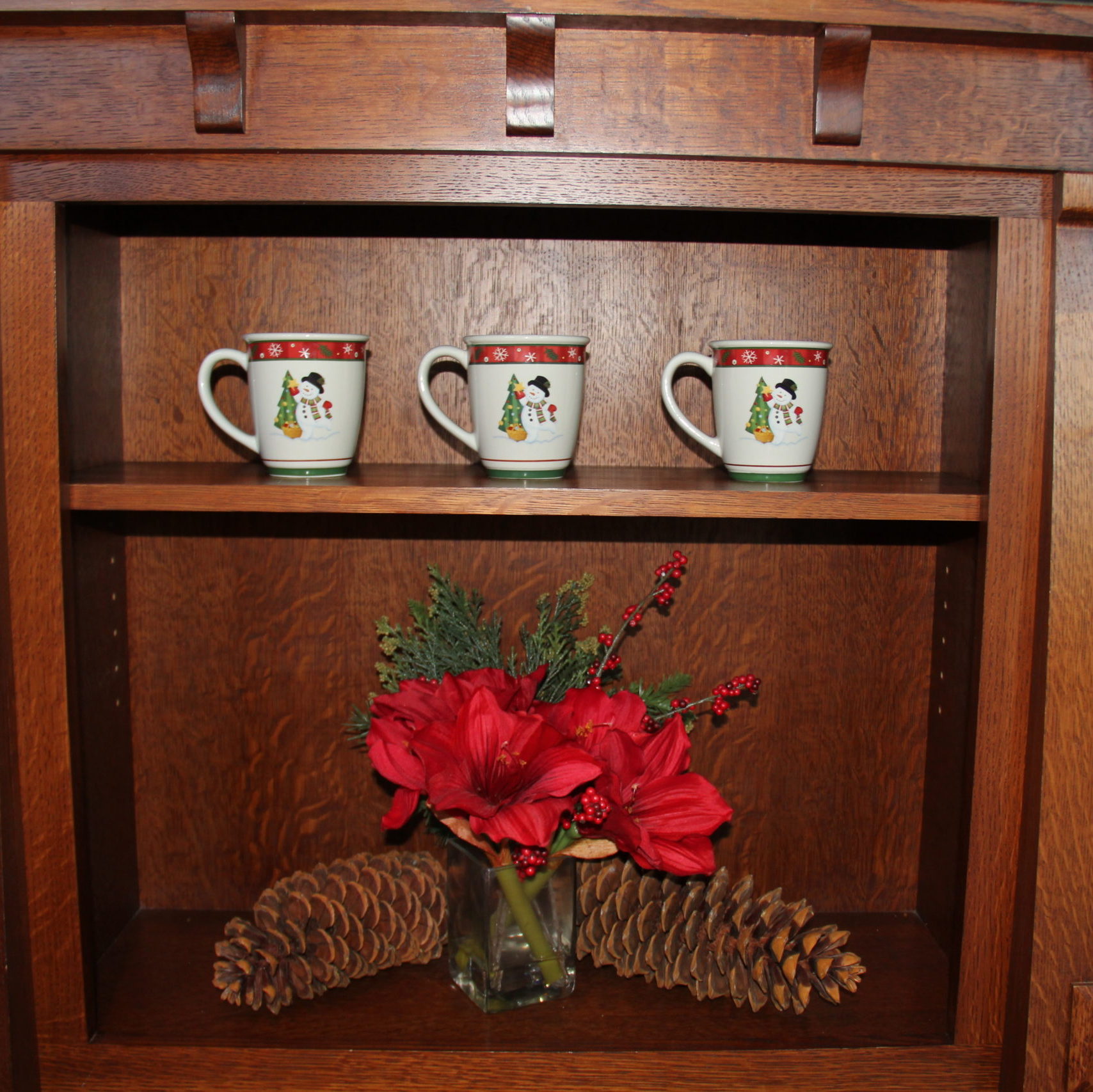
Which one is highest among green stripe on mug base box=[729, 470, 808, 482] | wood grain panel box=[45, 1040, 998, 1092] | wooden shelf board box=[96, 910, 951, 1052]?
green stripe on mug base box=[729, 470, 808, 482]

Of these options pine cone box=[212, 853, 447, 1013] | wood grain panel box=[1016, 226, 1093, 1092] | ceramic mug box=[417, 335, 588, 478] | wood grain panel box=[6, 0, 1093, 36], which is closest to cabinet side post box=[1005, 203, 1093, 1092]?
wood grain panel box=[1016, 226, 1093, 1092]

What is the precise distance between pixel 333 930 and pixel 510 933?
156 millimetres

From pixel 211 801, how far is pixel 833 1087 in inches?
24.7

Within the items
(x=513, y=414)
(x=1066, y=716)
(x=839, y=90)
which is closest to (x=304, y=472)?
(x=513, y=414)

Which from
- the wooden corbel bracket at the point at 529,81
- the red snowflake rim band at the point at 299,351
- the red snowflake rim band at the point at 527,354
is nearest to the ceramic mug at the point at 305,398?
the red snowflake rim band at the point at 299,351

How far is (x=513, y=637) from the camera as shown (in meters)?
1.06

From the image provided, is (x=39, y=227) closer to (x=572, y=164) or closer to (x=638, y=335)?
(x=572, y=164)

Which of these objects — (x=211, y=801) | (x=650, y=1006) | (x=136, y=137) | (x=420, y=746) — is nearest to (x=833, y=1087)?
(x=650, y=1006)

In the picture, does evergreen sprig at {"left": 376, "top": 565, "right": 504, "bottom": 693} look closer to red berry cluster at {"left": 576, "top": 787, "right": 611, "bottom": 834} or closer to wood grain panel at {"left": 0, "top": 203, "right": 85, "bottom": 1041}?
red berry cluster at {"left": 576, "top": 787, "right": 611, "bottom": 834}

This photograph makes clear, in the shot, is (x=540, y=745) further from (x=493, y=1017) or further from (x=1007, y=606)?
(x=1007, y=606)

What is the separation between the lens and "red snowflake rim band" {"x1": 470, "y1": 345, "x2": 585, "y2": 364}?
0.84 m

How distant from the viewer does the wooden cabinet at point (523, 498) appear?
75 cm

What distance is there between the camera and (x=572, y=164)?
0.76 metres

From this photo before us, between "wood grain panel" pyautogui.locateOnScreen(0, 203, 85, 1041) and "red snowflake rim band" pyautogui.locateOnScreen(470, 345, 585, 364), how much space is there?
32cm
